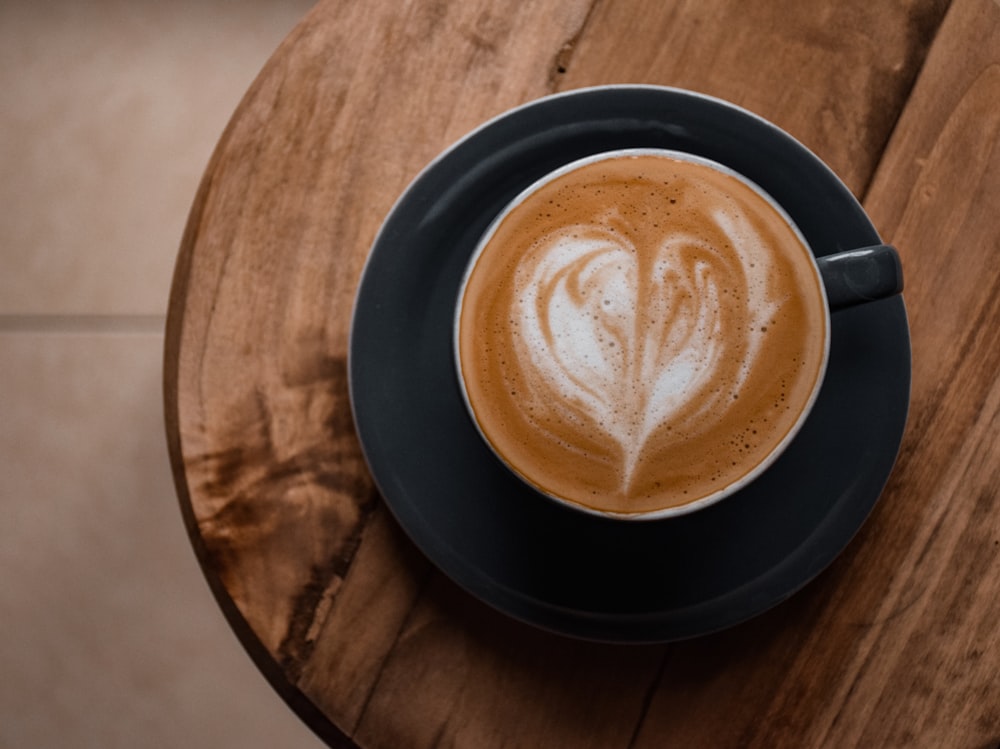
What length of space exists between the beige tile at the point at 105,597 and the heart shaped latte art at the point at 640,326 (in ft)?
3.55

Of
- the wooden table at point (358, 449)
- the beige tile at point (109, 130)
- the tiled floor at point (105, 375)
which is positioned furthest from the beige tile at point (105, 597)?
the wooden table at point (358, 449)

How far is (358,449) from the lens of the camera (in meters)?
0.86

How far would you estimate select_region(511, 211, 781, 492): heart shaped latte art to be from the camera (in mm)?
711

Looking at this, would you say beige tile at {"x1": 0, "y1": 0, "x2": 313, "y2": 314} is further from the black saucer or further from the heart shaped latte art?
the heart shaped latte art

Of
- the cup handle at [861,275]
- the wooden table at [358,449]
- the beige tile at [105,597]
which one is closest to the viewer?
the cup handle at [861,275]

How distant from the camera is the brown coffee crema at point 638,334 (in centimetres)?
71

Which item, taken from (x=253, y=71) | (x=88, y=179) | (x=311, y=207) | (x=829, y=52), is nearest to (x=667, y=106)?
(x=829, y=52)

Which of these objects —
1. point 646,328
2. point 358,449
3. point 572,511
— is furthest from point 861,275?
point 358,449

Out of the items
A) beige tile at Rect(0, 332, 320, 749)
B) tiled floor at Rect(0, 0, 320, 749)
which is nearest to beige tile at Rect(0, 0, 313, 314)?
tiled floor at Rect(0, 0, 320, 749)

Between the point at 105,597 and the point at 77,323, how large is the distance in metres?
0.50

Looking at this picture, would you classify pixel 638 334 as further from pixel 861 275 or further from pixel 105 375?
pixel 105 375

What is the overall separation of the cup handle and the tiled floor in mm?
1216

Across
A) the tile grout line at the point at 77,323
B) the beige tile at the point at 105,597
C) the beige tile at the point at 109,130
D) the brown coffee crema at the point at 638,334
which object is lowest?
the beige tile at the point at 105,597

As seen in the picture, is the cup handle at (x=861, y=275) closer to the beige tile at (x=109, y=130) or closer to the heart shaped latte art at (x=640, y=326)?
the heart shaped latte art at (x=640, y=326)
